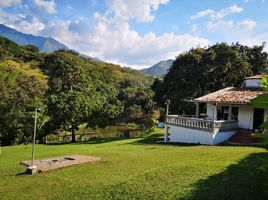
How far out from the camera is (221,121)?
21.8m

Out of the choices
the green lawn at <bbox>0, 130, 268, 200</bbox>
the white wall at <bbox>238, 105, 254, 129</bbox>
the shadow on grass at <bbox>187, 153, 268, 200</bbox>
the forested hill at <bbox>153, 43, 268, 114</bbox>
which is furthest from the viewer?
Result: the forested hill at <bbox>153, 43, 268, 114</bbox>

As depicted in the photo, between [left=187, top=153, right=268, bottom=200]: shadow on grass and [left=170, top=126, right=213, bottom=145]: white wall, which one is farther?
[left=170, top=126, right=213, bottom=145]: white wall

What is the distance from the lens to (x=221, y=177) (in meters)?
10.5

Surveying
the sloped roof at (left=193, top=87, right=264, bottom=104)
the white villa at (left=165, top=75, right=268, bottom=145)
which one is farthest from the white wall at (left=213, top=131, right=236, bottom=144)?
the sloped roof at (left=193, top=87, right=264, bottom=104)

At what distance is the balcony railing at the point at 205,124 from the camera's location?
2139cm

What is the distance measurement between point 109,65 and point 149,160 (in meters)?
110

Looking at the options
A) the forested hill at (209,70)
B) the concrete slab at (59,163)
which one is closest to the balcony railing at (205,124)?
the concrete slab at (59,163)

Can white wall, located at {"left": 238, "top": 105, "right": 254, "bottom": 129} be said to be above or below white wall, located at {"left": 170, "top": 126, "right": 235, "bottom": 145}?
above

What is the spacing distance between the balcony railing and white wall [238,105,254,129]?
0.55 metres

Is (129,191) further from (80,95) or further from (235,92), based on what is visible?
(80,95)

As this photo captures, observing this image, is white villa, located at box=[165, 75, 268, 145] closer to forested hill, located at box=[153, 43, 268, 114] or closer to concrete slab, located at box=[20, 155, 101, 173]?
forested hill, located at box=[153, 43, 268, 114]

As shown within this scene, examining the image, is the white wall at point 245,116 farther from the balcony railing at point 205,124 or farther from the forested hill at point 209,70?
the forested hill at point 209,70

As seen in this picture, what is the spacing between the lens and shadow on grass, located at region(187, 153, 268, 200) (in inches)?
350

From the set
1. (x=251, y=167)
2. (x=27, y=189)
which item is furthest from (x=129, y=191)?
(x=251, y=167)
